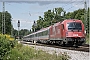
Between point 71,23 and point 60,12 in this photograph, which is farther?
point 60,12

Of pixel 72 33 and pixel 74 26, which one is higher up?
pixel 74 26

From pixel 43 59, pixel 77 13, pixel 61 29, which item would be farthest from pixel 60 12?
pixel 43 59

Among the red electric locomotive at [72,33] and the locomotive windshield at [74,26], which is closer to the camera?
the red electric locomotive at [72,33]

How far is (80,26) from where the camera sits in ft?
85.8

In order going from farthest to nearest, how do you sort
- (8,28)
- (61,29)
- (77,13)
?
1. (77,13)
2. (8,28)
3. (61,29)

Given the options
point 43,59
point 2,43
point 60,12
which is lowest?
point 43,59

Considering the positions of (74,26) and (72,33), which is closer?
(72,33)

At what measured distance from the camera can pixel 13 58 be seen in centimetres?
1186

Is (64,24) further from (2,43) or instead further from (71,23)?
(2,43)

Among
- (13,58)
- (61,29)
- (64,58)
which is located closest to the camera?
(13,58)

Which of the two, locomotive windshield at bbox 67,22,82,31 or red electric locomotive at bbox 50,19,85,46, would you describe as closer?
red electric locomotive at bbox 50,19,85,46

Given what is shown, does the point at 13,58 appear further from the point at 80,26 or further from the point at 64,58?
the point at 80,26

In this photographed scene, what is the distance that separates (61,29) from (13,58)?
628 inches

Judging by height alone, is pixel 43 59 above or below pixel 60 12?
below
